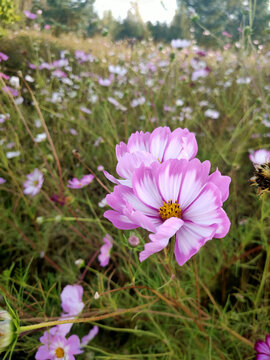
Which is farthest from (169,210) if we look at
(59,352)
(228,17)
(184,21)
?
(184,21)

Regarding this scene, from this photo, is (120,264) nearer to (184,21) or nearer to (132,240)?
(132,240)

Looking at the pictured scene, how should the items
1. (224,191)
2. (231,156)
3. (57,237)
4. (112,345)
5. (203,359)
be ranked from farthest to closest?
(57,237) < (231,156) < (112,345) < (203,359) < (224,191)

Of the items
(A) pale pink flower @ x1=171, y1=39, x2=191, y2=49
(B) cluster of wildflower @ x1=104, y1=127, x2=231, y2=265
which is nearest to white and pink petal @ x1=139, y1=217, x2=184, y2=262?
(B) cluster of wildflower @ x1=104, y1=127, x2=231, y2=265

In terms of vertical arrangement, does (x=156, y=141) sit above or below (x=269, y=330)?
above

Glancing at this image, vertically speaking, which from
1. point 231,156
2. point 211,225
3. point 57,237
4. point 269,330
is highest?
point 211,225

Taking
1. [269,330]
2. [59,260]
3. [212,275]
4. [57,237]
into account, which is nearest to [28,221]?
[57,237]

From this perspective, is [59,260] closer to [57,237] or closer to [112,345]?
[57,237]

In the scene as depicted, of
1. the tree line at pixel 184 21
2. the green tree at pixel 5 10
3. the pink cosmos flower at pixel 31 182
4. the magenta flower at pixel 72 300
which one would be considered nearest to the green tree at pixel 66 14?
the tree line at pixel 184 21
